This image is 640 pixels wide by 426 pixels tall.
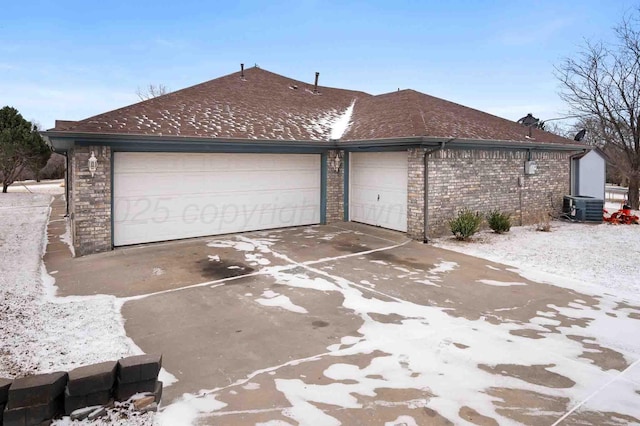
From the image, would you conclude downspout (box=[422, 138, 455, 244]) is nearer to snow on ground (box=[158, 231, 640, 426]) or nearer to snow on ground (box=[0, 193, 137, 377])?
snow on ground (box=[158, 231, 640, 426])

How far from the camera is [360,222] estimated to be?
1218cm

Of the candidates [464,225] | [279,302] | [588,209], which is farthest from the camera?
[588,209]

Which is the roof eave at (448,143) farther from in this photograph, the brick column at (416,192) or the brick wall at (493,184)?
the brick column at (416,192)

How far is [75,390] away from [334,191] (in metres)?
9.73

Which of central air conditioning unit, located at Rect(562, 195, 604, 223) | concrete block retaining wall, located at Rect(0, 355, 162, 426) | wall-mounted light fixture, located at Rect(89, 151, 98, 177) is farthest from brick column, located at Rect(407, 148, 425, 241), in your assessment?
concrete block retaining wall, located at Rect(0, 355, 162, 426)

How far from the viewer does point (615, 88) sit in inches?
720

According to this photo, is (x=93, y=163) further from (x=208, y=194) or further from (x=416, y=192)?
(x=416, y=192)

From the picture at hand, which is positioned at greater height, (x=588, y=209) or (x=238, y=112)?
(x=238, y=112)

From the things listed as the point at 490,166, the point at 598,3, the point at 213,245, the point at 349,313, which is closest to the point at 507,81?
the point at 598,3

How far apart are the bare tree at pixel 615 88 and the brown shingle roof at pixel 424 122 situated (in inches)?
273

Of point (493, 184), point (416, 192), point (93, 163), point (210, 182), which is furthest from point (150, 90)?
point (493, 184)

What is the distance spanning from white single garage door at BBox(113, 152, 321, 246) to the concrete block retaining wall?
6.53 m

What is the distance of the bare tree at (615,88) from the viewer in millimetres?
17781

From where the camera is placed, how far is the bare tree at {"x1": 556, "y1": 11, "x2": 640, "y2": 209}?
1778 centimetres
